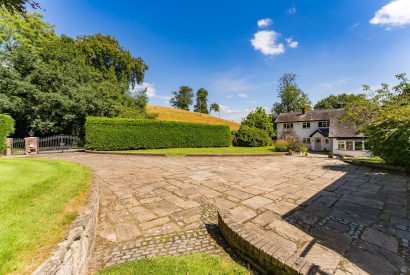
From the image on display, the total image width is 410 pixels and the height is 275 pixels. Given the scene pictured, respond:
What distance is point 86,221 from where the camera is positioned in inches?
114

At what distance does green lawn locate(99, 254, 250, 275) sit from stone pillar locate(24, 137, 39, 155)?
53.3ft

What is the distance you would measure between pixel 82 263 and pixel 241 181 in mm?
5269

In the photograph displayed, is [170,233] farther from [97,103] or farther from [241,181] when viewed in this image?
[97,103]

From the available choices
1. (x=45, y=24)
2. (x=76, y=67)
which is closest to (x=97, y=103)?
(x=76, y=67)

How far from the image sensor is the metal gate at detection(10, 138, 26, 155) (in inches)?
547

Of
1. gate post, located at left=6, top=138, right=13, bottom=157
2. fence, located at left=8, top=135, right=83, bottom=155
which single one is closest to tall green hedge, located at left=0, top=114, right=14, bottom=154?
gate post, located at left=6, top=138, right=13, bottom=157

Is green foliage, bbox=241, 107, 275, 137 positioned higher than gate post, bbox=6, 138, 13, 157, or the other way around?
green foliage, bbox=241, 107, 275, 137

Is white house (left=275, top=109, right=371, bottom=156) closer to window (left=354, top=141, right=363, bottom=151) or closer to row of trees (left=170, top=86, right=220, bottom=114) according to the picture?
window (left=354, top=141, right=363, bottom=151)

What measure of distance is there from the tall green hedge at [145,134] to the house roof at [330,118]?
15.1 metres

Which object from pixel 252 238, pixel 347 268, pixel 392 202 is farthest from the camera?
pixel 392 202

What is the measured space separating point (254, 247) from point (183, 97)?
68.8 meters

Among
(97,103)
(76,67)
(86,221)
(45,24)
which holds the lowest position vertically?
(86,221)

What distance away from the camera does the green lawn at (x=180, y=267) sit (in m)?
2.32

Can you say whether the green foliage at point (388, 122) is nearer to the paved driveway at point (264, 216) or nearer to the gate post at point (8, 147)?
the paved driveway at point (264, 216)
